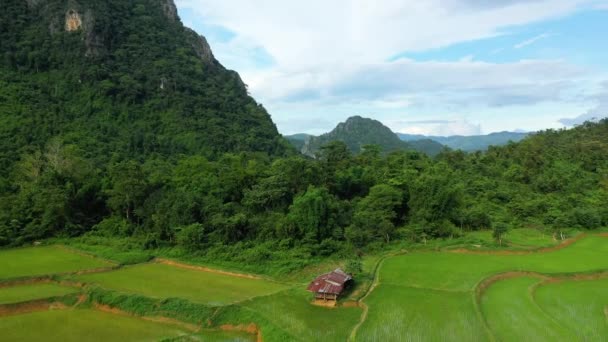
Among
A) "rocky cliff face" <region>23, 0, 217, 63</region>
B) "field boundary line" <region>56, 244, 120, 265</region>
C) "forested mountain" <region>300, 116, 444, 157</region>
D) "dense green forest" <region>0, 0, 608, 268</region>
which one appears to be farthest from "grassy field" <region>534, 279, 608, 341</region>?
"forested mountain" <region>300, 116, 444, 157</region>

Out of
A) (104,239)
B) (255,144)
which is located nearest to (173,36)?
(255,144)

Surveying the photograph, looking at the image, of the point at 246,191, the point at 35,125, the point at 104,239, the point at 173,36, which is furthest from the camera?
the point at 173,36

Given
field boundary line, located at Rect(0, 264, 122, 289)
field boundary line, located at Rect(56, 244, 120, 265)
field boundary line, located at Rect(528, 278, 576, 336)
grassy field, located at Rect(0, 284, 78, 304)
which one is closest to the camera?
field boundary line, located at Rect(528, 278, 576, 336)

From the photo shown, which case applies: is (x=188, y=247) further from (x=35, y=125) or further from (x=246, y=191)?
(x=35, y=125)

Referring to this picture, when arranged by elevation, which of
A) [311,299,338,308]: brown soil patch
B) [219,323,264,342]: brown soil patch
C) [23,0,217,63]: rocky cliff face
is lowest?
[219,323,264,342]: brown soil patch

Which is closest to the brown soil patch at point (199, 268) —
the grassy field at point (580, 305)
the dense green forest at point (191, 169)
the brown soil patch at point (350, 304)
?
the dense green forest at point (191, 169)

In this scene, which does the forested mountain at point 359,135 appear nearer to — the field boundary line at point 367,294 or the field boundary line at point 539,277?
the field boundary line at point 367,294

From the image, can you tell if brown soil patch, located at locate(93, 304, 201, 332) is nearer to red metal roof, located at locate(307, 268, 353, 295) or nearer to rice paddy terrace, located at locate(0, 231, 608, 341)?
rice paddy terrace, located at locate(0, 231, 608, 341)
